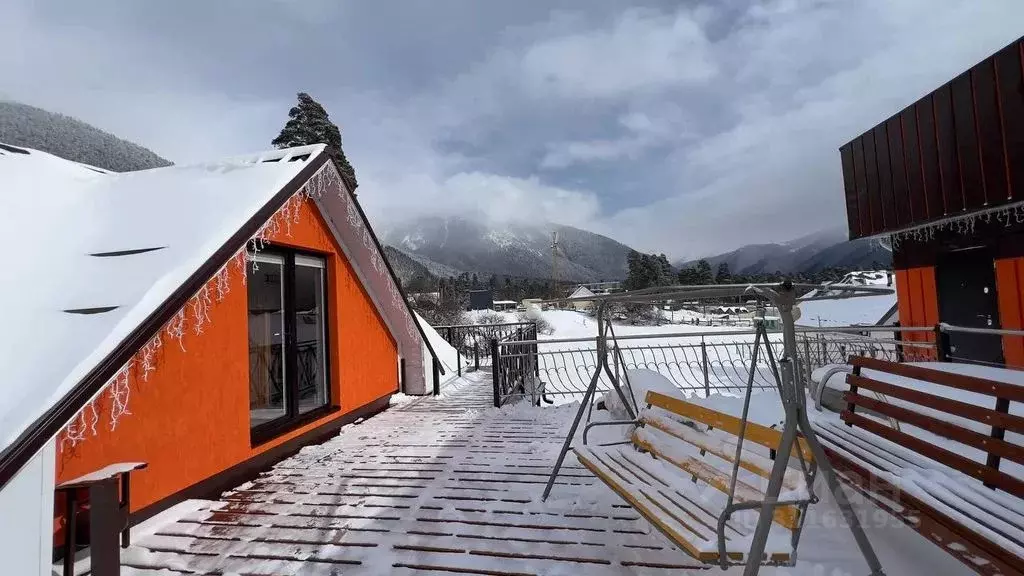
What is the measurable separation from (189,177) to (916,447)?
20.9ft

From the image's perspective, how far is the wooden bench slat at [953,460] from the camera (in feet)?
6.63

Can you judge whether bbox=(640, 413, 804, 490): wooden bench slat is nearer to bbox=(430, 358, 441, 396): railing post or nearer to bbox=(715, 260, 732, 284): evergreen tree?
bbox=(430, 358, 441, 396): railing post

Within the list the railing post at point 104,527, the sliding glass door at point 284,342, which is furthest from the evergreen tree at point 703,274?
the railing post at point 104,527

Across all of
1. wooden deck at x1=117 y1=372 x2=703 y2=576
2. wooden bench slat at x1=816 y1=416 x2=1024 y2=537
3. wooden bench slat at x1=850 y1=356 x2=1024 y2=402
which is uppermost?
wooden bench slat at x1=850 y1=356 x2=1024 y2=402

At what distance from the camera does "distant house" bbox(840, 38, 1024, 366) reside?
7.03m

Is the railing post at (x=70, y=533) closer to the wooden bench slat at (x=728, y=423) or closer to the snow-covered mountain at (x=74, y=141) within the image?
the wooden bench slat at (x=728, y=423)

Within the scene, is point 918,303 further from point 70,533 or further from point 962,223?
point 70,533

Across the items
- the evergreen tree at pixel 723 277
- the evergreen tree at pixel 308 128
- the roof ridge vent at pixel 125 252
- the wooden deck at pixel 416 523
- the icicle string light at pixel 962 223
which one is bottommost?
the wooden deck at pixel 416 523

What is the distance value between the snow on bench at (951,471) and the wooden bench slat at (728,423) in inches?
22.8

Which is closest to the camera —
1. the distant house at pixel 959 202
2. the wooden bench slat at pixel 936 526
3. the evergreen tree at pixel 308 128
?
the wooden bench slat at pixel 936 526

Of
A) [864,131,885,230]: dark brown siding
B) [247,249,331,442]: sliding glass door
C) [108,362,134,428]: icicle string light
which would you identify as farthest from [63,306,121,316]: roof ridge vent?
[864,131,885,230]: dark brown siding

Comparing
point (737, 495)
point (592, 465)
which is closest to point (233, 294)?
point (592, 465)

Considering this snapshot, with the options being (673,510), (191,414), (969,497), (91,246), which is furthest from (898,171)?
(91,246)

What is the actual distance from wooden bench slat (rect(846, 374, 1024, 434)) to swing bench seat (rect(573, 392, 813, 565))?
0.84 m
